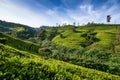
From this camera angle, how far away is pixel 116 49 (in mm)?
183375

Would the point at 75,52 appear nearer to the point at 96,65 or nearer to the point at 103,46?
the point at 103,46

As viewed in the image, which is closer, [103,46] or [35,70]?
[35,70]

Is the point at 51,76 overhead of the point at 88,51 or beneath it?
overhead

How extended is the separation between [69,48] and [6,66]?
16446 centimetres

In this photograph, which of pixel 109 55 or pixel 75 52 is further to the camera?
pixel 75 52

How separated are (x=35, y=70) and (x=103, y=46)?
6730 inches

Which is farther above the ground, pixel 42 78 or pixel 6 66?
pixel 6 66

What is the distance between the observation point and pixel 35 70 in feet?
83.9

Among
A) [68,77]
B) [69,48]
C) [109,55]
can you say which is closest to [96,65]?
[109,55]

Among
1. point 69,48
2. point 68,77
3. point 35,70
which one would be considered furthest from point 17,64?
point 69,48

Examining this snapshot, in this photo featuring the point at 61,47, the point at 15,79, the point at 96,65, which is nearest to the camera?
the point at 15,79

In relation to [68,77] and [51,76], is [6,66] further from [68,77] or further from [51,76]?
[68,77]

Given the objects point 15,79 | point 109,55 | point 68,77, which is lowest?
point 109,55

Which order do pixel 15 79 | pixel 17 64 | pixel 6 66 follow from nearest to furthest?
1. pixel 15 79
2. pixel 6 66
3. pixel 17 64
